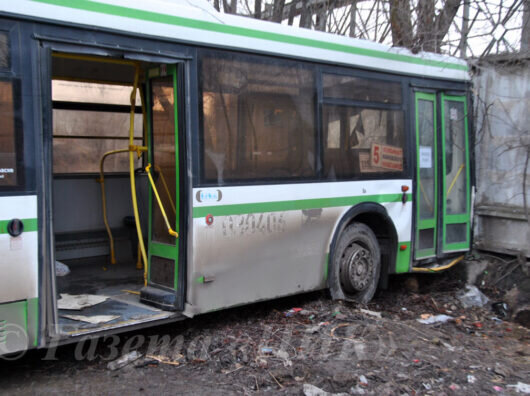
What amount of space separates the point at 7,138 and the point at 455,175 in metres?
5.87

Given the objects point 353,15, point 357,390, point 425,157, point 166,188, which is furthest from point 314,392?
point 353,15

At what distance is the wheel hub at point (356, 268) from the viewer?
6852 mm

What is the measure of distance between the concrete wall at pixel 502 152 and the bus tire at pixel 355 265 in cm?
212

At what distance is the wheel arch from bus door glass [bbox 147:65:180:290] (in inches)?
83.7

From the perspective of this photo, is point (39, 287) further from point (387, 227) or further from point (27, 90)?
point (387, 227)

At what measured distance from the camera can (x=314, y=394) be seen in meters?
4.35

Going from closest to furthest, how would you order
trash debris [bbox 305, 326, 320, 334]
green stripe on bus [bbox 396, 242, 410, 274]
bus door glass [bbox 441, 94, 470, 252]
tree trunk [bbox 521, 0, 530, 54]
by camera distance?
trash debris [bbox 305, 326, 320, 334], green stripe on bus [bbox 396, 242, 410, 274], bus door glass [bbox 441, 94, 470, 252], tree trunk [bbox 521, 0, 530, 54]

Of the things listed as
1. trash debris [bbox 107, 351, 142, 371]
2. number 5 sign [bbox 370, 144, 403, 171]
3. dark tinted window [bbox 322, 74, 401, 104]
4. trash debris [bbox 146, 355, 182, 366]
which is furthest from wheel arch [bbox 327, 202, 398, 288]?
trash debris [bbox 107, 351, 142, 371]

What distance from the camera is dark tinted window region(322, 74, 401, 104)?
6.44m

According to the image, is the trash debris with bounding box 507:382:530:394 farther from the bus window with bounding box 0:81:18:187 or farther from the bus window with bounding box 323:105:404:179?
the bus window with bounding box 0:81:18:187

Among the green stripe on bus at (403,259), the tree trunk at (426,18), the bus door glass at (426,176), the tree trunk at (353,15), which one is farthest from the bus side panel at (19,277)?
the tree trunk at (353,15)

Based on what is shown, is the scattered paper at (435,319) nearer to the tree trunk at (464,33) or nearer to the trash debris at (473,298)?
the trash debris at (473,298)

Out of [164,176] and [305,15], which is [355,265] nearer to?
[164,176]

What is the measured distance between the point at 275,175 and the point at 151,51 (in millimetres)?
1763
